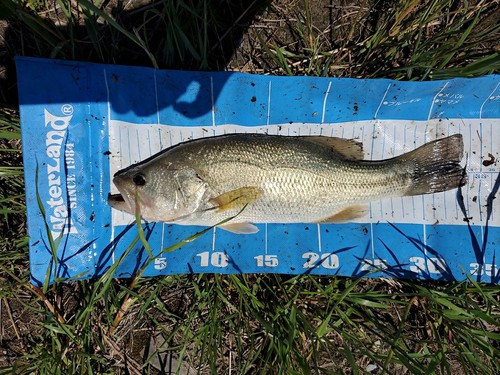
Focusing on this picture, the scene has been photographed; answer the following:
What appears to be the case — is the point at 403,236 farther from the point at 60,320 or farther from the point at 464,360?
the point at 60,320

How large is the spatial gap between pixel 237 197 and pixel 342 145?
93 centimetres

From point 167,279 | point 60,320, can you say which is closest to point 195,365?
point 167,279

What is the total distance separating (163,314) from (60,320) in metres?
0.81

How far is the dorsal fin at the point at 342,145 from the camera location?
2.82m

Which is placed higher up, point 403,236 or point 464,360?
point 403,236

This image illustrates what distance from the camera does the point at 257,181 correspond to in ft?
8.68

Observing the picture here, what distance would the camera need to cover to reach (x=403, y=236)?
304cm

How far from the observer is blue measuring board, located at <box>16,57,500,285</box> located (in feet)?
9.50

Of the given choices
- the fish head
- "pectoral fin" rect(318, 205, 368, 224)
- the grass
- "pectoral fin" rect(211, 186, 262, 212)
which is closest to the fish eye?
the fish head

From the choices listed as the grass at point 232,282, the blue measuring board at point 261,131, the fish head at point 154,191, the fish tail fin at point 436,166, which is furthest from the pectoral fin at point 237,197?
the fish tail fin at point 436,166

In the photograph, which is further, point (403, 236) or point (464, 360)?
point (403, 236)

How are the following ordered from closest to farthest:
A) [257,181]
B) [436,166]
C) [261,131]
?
[257,181] → [436,166] → [261,131]

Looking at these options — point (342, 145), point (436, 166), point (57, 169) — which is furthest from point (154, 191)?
point (436, 166)

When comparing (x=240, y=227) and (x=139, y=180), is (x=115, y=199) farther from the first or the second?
(x=240, y=227)
